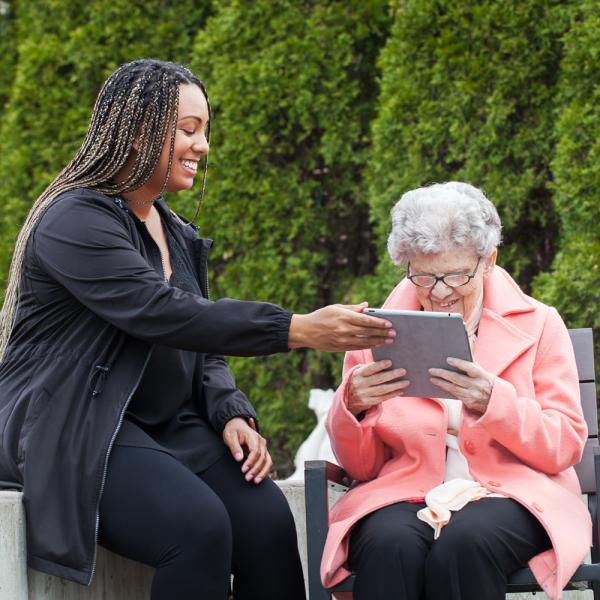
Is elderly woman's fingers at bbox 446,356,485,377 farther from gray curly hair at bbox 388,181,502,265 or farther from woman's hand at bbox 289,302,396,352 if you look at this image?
gray curly hair at bbox 388,181,502,265

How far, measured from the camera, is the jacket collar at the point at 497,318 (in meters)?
3.62

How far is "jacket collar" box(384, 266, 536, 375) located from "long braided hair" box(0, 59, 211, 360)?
34.4 inches

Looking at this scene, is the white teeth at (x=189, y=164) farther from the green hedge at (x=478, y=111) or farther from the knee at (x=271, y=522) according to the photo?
the green hedge at (x=478, y=111)

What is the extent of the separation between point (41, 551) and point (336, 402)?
96cm

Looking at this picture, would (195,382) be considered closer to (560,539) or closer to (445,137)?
(560,539)

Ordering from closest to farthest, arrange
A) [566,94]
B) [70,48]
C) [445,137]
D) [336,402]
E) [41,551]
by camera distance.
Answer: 1. [41,551]
2. [336,402]
3. [566,94]
4. [445,137]
5. [70,48]

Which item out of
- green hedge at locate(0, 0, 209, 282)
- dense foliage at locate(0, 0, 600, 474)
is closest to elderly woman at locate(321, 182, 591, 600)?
dense foliage at locate(0, 0, 600, 474)

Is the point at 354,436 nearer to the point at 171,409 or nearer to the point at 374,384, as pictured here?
the point at 374,384

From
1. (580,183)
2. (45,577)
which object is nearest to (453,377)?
(45,577)

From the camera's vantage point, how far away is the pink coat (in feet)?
11.2


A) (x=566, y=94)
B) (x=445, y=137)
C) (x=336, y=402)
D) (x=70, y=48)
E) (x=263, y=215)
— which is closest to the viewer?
(x=336, y=402)

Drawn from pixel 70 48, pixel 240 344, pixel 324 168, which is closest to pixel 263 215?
pixel 324 168

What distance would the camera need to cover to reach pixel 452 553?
128 inches

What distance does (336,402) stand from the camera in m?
3.61
